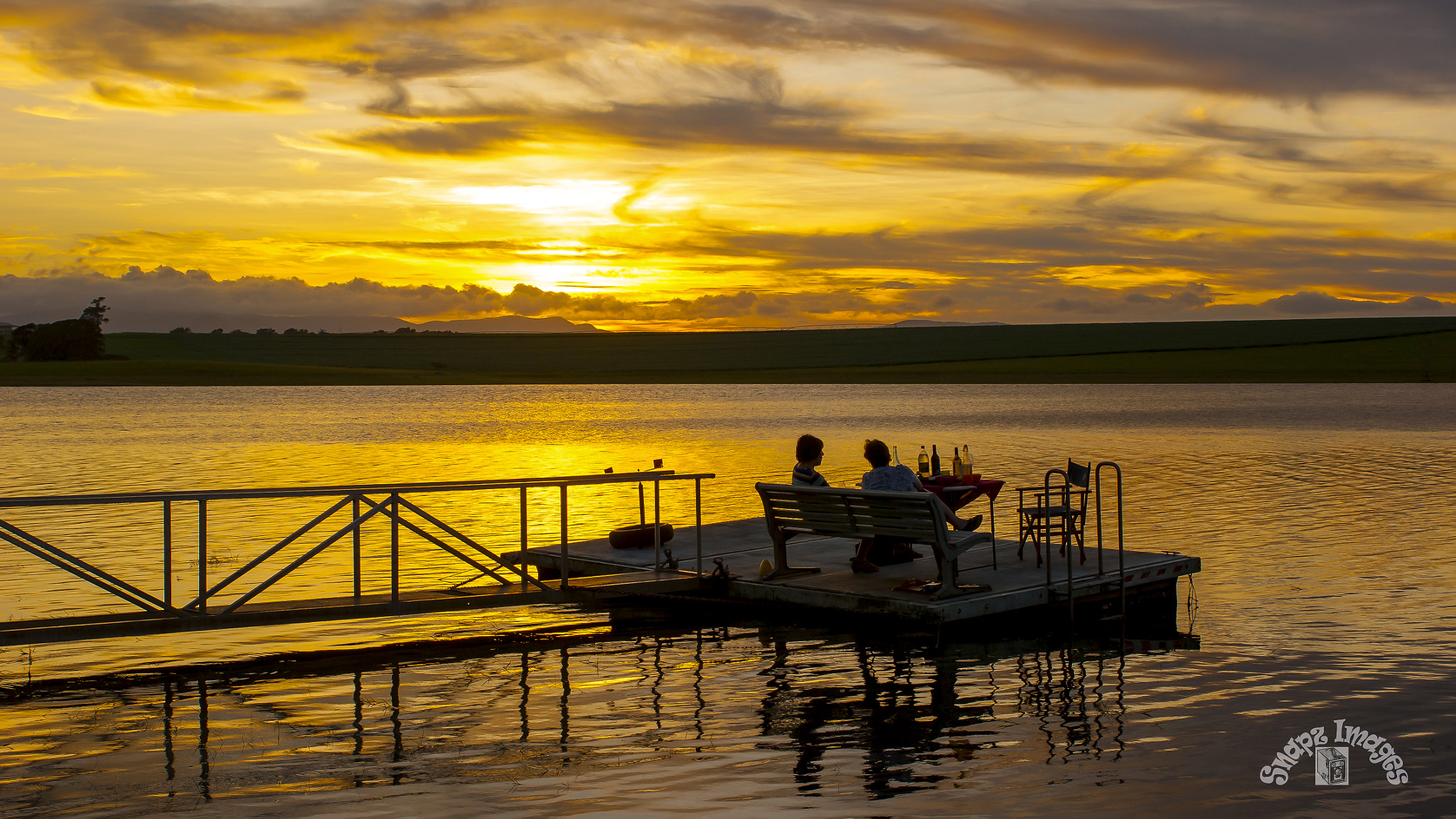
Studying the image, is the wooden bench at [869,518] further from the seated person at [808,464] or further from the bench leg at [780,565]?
the seated person at [808,464]

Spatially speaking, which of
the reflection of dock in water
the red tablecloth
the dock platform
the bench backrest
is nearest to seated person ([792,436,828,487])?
the bench backrest

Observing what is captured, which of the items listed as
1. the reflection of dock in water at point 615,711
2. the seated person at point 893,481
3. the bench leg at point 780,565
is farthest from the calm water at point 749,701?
the seated person at point 893,481

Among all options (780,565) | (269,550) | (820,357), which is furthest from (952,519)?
(820,357)

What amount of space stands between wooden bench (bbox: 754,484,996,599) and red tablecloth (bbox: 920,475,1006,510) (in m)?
0.63

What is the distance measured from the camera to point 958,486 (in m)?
12.9

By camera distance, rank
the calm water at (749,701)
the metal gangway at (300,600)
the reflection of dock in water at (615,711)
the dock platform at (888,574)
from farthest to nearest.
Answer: the dock platform at (888,574), the metal gangway at (300,600), the reflection of dock in water at (615,711), the calm water at (749,701)

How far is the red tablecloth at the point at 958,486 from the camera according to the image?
12781 mm

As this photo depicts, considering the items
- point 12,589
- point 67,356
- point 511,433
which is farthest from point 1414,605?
point 67,356

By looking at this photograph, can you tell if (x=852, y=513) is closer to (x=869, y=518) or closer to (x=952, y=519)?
(x=869, y=518)

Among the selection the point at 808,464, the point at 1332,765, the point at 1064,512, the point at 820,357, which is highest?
the point at 820,357

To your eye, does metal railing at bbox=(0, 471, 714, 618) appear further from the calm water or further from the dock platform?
the dock platform

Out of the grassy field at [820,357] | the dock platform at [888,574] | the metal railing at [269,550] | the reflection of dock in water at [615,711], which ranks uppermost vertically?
the grassy field at [820,357]

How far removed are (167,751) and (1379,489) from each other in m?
21.6

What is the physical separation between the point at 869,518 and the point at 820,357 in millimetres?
126091
